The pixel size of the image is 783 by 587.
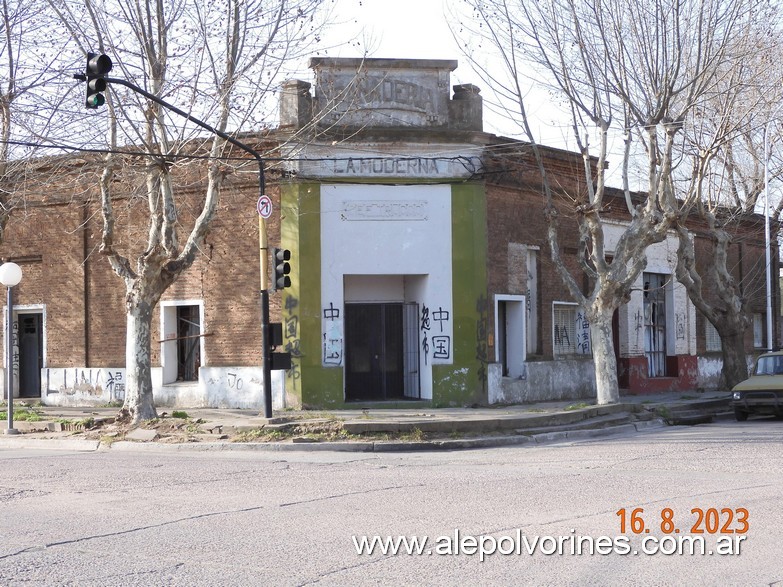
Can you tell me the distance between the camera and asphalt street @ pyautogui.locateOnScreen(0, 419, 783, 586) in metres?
6.89

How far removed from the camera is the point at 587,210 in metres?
20.0

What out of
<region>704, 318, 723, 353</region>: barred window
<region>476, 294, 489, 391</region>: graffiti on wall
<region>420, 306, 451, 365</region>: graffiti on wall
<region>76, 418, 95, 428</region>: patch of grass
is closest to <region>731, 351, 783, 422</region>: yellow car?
<region>476, 294, 489, 391</region>: graffiti on wall

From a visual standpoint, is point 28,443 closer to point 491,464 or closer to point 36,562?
point 491,464

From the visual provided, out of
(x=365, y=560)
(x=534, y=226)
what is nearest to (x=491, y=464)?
(x=365, y=560)

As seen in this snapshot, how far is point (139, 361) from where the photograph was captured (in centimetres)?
1823

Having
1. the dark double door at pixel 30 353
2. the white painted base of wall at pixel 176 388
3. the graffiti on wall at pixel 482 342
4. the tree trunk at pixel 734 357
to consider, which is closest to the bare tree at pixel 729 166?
the tree trunk at pixel 734 357

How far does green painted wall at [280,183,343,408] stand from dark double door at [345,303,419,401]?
1.09m

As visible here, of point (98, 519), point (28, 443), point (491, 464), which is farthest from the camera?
point (28, 443)

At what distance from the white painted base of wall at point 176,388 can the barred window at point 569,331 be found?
7851mm

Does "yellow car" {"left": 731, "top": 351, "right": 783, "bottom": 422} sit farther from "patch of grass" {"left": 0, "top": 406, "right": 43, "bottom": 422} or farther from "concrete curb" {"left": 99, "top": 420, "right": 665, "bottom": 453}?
"patch of grass" {"left": 0, "top": 406, "right": 43, "bottom": 422}

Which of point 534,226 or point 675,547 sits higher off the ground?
point 534,226

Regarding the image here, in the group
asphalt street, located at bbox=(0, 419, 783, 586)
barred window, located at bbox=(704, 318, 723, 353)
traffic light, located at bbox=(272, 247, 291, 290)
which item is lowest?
asphalt street, located at bbox=(0, 419, 783, 586)

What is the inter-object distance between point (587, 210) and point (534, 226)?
13.4ft

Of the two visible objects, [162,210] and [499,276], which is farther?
[499,276]
